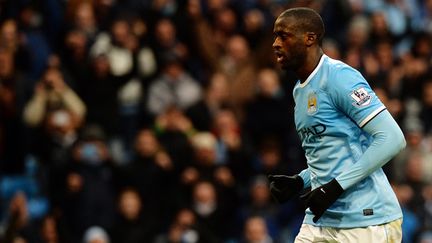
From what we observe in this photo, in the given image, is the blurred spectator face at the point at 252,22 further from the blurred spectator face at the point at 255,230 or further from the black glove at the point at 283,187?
the black glove at the point at 283,187

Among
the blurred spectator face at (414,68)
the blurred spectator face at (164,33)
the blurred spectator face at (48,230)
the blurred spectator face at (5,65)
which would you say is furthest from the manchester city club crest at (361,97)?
the blurred spectator face at (414,68)

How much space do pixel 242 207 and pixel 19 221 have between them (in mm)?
2945

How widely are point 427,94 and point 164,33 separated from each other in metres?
3.93

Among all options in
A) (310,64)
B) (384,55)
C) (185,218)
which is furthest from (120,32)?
(310,64)

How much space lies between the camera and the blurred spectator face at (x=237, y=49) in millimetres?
13281

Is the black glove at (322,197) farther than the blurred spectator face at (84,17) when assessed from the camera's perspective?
No

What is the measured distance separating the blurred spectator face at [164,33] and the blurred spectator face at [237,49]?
91 cm

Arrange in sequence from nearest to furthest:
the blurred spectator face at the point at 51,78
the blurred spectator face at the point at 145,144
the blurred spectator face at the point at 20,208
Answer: the blurred spectator face at the point at 20,208 → the blurred spectator face at the point at 51,78 → the blurred spectator face at the point at 145,144

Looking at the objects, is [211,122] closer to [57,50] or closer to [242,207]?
[242,207]

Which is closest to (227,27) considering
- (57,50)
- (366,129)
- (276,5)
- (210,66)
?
(210,66)

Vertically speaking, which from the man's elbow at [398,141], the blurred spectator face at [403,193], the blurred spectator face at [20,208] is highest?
the man's elbow at [398,141]

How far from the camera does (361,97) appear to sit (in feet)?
16.8

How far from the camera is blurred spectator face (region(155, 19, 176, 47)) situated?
12664 millimetres

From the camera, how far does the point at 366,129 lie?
16.9 ft
